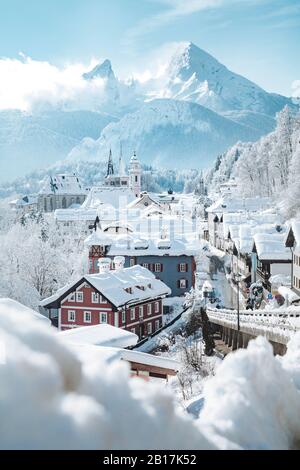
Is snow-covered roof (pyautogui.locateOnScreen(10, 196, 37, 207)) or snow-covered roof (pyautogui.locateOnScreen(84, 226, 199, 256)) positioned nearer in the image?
snow-covered roof (pyautogui.locateOnScreen(84, 226, 199, 256))

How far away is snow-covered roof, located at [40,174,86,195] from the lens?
11012cm

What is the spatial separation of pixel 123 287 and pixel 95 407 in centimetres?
2894

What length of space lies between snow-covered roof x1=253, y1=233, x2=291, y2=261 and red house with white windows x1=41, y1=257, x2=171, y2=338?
22.2 feet

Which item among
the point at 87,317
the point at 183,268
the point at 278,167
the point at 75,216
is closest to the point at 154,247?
the point at 183,268

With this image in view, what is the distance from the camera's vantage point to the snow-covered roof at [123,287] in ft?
96.0

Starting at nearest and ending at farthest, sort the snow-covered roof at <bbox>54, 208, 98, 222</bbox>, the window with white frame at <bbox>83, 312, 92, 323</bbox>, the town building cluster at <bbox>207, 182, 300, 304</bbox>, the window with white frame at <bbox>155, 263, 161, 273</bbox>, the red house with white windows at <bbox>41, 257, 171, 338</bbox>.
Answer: the town building cluster at <bbox>207, 182, 300, 304</bbox> → the red house with white windows at <bbox>41, 257, 171, 338</bbox> → the window with white frame at <bbox>83, 312, 92, 323</bbox> → the window with white frame at <bbox>155, 263, 161, 273</bbox> → the snow-covered roof at <bbox>54, 208, 98, 222</bbox>

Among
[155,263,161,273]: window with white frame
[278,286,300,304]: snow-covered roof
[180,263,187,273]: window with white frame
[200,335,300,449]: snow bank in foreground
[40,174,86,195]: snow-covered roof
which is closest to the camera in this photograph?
[200,335,300,449]: snow bank in foreground

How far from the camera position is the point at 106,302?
2919 cm

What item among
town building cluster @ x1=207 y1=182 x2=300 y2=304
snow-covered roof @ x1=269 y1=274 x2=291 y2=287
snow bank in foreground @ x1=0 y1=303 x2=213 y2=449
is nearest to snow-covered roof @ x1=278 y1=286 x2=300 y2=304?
town building cluster @ x1=207 y1=182 x2=300 y2=304

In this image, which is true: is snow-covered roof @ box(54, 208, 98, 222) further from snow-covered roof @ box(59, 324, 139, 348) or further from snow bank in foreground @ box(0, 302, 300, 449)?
snow bank in foreground @ box(0, 302, 300, 449)

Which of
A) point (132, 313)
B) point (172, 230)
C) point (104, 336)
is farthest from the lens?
point (172, 230)

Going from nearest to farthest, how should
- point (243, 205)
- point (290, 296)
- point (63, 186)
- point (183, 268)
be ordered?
point (290, 296) → point (183, 268) → point (243, 205) → point (63, 186)

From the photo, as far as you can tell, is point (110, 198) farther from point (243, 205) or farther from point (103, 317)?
point (103, 317)

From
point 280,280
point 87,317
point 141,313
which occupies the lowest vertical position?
point 141,313
